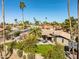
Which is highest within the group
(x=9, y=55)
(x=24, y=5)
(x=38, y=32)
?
(x=24, y=5)

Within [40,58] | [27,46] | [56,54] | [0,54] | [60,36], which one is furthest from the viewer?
[60,36]

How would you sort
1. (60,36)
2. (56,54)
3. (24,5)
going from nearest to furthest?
(56,54), (60,36), (24,5)

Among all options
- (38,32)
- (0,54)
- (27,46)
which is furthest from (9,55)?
(38,32)

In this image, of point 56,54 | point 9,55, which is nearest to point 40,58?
point 56,54

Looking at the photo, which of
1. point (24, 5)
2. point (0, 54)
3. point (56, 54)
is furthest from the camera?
point (24, 5)

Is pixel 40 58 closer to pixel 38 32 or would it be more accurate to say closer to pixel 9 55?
pixel 9 55

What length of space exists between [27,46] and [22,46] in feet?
4.26

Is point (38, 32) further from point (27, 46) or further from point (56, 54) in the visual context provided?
point (56, 54)

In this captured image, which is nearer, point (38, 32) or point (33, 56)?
point (33, 56)

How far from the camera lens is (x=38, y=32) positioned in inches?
2216

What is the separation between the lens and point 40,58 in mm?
30484

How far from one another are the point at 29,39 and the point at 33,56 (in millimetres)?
10518

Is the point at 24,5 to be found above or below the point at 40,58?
above

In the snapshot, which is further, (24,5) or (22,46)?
(24,5)
